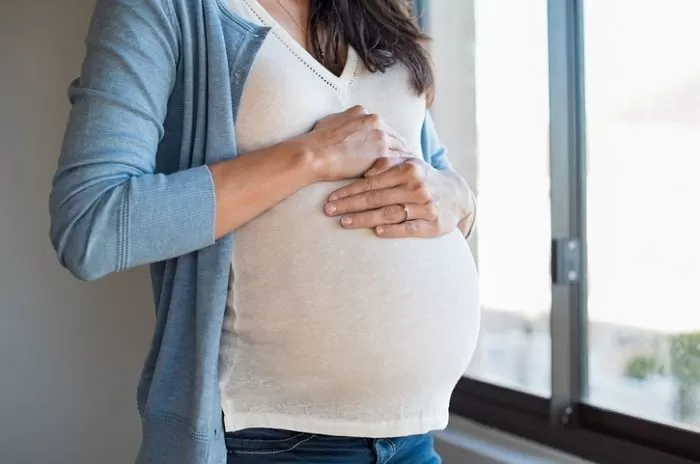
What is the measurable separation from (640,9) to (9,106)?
63.5 inches

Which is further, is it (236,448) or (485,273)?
(485,273)

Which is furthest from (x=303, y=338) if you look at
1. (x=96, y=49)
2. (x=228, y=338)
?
(x=96, y=49)

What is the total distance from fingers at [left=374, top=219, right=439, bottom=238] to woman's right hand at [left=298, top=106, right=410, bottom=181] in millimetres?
72

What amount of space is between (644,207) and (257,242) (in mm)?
825

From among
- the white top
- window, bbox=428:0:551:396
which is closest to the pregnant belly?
the white top

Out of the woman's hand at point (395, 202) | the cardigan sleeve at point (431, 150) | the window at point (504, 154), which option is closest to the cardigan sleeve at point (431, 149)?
the cardigan sleeve at point (431, 150)

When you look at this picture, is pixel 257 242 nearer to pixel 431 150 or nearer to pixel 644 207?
pixel 431 150

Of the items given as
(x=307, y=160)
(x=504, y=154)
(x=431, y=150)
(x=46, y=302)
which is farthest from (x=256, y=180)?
(x=46, y=302)

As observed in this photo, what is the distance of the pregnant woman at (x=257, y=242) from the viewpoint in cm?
70

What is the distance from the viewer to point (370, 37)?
0.98 metres

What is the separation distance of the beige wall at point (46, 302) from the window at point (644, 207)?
4.02ft

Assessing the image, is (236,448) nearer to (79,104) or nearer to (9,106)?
(79,104)

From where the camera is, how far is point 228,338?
0.79m

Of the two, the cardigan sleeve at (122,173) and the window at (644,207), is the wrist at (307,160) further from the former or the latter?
the window at (644,207)
